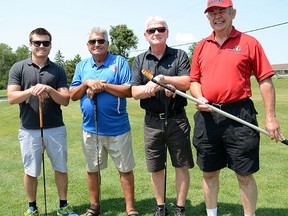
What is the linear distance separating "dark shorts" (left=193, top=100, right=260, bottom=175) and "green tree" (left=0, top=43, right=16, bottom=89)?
245 ft

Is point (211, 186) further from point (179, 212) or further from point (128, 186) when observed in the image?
point (128, 186)

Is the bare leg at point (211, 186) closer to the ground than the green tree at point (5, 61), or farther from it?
closer to the ground

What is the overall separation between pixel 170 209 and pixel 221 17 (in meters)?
2.77

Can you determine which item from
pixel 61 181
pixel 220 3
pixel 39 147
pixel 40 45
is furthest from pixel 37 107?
pixel 220 3

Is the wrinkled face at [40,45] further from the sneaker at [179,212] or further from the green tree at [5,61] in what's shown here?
the green tree at [5,61]

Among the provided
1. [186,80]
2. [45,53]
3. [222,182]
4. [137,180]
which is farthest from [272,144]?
[45,53]

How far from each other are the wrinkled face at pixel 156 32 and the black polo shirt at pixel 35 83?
1304mm

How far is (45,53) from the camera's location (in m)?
4.31

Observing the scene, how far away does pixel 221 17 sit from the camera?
11.7 feet

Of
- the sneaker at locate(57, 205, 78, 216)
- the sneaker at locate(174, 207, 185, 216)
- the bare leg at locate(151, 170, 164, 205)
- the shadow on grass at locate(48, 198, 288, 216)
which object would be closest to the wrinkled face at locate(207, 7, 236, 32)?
the bare leg at locate(151, 170, 164, 205)

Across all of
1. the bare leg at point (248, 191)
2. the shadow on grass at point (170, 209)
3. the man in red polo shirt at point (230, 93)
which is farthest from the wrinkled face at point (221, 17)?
the shadow on grass at point (170, 209)

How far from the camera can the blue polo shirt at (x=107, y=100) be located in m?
4.31

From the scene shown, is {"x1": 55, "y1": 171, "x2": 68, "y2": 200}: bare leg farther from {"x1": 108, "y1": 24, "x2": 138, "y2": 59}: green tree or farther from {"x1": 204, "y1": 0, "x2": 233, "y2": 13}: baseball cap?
{"x1": 108, "y1": 24, "x2": 138, "y2": 59}: green tree

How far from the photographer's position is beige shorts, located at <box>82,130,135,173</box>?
4.47 m
